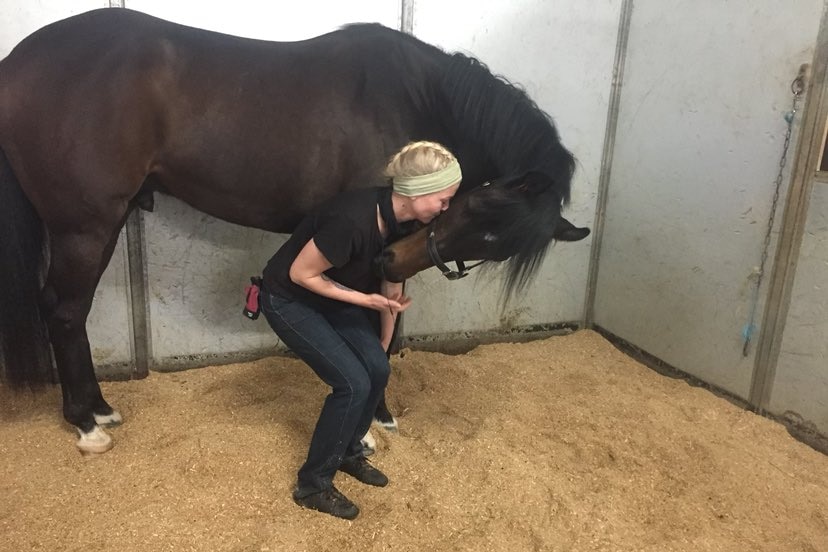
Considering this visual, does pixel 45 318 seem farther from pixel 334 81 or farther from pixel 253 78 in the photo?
pixel 334 81

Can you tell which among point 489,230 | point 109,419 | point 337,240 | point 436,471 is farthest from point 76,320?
point 489,230

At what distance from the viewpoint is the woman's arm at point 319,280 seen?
5.08ft

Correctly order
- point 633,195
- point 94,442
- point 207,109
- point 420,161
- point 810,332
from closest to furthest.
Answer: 1. point 420,161
2. point 207,109
3. point 94,442
4. point 810,332
5. point 633,195

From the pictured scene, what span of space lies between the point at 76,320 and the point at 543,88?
230 cm

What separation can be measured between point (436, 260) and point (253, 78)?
0.98 m

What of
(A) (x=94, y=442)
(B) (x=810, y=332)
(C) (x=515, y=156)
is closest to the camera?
(C) (x=515, y=156)

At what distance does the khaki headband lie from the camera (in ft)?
5.04

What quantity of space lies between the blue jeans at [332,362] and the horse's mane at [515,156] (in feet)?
1.60

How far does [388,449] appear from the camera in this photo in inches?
83.5

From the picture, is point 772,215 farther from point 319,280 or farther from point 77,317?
point 77,317

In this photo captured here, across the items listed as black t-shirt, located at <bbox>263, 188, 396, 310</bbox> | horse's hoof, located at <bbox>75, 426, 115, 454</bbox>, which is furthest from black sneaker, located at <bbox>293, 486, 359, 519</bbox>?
horse's hoof, located at <bbox>75, 426, 115, 454</bbox>

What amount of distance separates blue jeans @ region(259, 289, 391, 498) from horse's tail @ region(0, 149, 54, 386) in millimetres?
979

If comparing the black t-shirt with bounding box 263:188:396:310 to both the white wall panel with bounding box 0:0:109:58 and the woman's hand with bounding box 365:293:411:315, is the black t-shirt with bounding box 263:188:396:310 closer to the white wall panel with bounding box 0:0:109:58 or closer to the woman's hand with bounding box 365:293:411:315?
the woman's hand with bounding box 365:293:411:315

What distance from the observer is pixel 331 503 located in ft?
5.82
